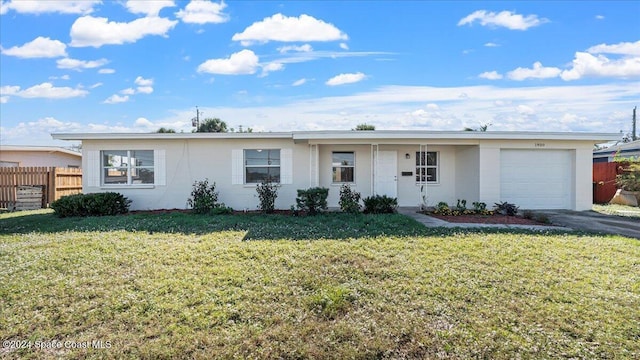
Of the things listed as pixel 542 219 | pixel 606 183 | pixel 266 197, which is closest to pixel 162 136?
pixel 266 197

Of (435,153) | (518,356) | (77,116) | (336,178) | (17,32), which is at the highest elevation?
(17,32)

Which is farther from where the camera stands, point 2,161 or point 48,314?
point 2,161

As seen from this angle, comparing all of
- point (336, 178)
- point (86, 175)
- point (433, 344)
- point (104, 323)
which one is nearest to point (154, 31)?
point (86, 175)

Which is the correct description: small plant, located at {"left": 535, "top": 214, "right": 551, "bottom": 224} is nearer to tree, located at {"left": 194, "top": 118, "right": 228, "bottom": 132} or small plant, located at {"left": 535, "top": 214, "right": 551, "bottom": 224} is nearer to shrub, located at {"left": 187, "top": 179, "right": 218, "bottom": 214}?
shrub, located at {"left": 187, "top": 179, "right": 218, "bottom": 214}

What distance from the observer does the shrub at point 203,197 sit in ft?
37.0

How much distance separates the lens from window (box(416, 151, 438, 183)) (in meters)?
13.5

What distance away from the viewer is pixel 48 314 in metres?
4.43

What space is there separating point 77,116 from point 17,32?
27.2 feet

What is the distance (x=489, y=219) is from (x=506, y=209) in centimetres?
130

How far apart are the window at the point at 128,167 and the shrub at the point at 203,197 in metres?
1.64

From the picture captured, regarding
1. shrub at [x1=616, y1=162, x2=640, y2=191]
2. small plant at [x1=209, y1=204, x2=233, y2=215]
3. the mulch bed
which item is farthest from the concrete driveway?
small plant at [x1=209, y1=204, x2=233, y2=215]

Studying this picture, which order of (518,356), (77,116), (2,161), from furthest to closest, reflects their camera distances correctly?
(77,116)
(2,161)
(518,356)

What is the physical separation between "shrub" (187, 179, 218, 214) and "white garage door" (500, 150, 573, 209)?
942 cm

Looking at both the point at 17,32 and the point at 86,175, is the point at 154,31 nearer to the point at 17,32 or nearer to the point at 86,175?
the point at 17,32
